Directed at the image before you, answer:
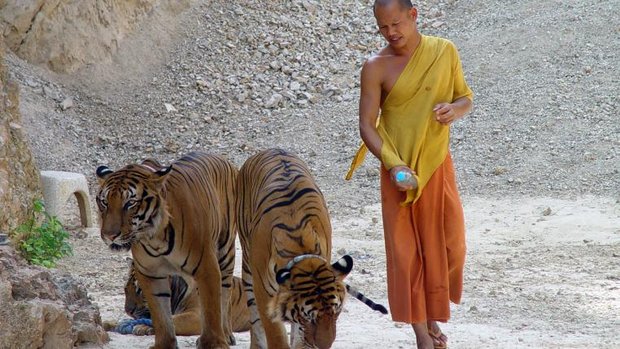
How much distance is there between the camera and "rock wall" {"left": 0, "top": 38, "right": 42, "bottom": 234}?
8.42m

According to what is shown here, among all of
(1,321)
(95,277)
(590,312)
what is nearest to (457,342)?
(590,312)

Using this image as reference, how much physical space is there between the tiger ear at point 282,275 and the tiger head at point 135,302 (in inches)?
96.8

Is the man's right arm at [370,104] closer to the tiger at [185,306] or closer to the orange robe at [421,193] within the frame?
the orange robe at [421,193]

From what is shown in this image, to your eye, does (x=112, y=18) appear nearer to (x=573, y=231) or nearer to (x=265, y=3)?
(x=265, y=3)

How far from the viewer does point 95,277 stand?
365 inches

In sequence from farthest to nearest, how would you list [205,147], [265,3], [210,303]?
[265,3] < [205,147] < [210,303]

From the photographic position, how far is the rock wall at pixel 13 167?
8.42 metres

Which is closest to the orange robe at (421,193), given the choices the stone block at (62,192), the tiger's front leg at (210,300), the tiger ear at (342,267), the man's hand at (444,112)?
the man's hand at (444,112)

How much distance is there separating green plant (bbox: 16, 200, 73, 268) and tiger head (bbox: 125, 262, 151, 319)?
123 cm

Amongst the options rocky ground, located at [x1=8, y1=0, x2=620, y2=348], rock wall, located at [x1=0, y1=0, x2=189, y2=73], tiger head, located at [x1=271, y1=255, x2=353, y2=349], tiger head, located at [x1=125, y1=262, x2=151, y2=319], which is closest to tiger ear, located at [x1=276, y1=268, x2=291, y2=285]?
tiger head, located at [x1=271, y1=255, x2=353, y2=349]

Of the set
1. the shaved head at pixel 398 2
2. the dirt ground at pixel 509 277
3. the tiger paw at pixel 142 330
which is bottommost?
the dirt ground at pixel 509 277

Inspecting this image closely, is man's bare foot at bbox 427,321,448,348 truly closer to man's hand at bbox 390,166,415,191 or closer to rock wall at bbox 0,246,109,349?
man's hand at bbox 390,166,415,191

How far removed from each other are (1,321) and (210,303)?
1.88 meters

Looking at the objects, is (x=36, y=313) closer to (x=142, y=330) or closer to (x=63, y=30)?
(x=142, y=330)
